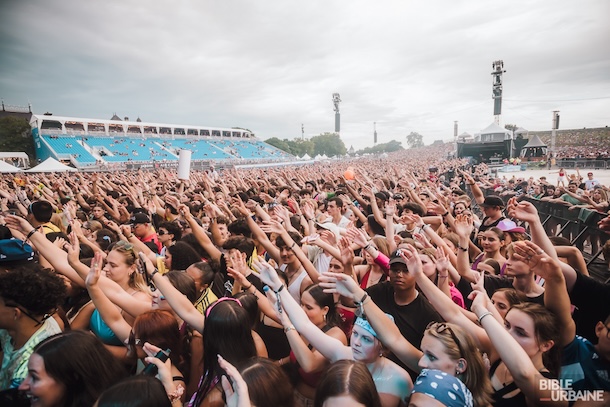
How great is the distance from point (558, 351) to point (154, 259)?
4.10 metres

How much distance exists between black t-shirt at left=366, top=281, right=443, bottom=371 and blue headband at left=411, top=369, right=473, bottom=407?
73 centimetres

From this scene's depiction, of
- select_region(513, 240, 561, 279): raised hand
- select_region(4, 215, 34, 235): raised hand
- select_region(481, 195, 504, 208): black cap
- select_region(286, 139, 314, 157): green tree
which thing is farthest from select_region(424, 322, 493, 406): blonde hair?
select_region(286, 139, 314, 157): green tree

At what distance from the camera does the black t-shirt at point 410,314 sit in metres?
2.33

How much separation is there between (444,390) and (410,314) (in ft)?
3.32

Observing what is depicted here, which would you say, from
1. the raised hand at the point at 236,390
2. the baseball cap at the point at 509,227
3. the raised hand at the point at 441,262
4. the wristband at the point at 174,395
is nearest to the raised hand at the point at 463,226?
the raised hand at the point at 441,262

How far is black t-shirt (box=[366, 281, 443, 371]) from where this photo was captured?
233 cm

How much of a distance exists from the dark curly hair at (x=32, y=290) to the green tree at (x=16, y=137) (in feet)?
174

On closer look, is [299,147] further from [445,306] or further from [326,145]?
→ [445,306]

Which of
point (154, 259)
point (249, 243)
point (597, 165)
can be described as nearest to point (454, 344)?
point (249, 243)

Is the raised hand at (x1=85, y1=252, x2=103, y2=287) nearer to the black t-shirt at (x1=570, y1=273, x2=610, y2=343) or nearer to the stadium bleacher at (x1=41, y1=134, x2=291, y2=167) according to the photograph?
the black t-shirt at (x1=570, y1=273, x2=610, y2=343)

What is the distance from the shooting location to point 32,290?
2203 mm

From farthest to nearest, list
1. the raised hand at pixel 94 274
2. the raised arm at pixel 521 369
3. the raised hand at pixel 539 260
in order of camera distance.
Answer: the raised hand at pixel 94 274
the raised hand at pixel 539 260
the raised arm at pixel 521 369

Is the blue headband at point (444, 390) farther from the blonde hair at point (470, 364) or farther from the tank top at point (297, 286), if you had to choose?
the tank top at point (297, 286)

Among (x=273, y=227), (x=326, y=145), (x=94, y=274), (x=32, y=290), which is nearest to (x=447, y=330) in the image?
(x=273, y=227)
